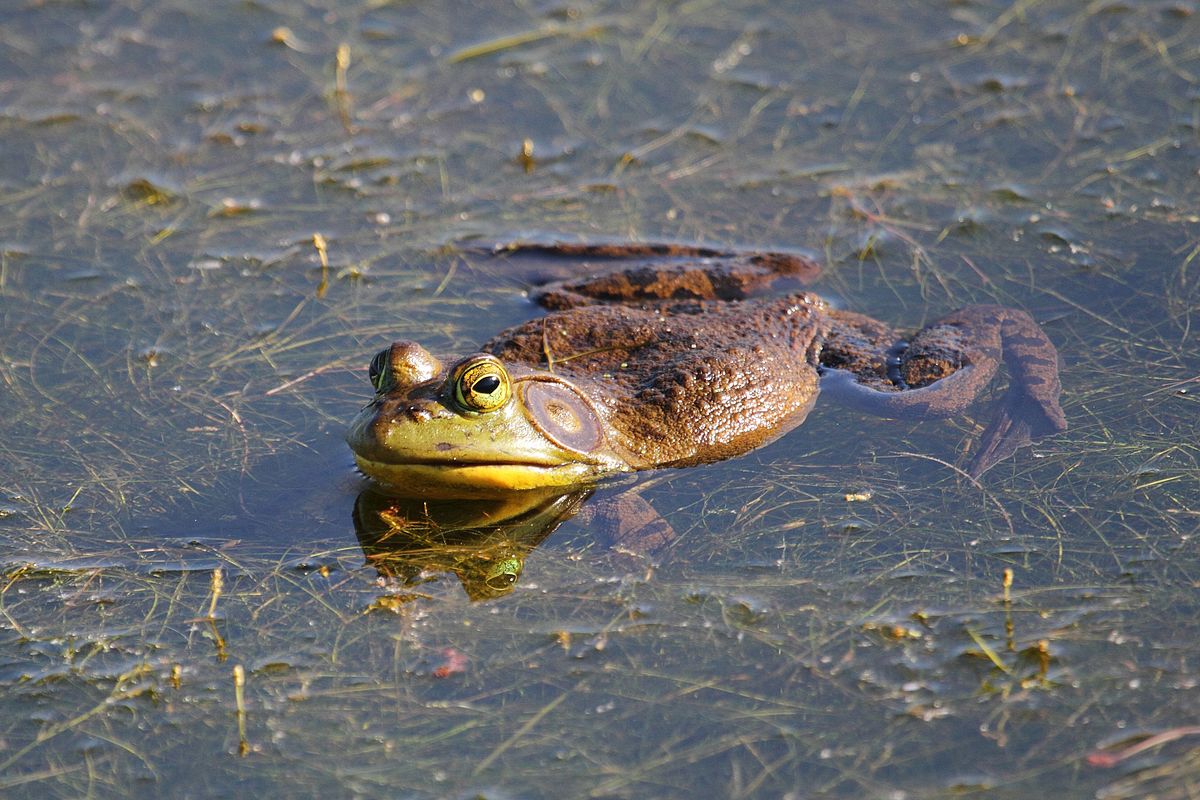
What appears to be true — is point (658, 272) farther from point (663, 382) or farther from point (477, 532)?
point (477, 532)

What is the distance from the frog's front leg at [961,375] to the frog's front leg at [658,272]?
507 millimetres

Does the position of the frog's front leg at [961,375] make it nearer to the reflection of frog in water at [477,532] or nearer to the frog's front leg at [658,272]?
the frog's front leg at [658,272]

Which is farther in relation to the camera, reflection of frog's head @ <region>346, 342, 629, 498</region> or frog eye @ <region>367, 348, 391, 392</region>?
frog eye @ <region>367, 348, 391, 392</region>

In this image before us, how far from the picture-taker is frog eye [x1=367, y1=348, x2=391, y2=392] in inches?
185

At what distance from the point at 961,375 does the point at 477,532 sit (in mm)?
2105

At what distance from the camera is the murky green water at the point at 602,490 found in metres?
3.80

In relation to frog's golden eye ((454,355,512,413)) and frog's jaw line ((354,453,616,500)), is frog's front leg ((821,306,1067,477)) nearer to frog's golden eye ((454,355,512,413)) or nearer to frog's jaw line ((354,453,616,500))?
frog's jaw line ((354,453,616,500))

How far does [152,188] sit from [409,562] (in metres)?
3.20

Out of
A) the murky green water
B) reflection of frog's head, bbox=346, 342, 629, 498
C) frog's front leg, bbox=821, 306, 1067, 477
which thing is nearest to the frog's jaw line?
reflection of frog's head, bbox=346, 342, 629, 498

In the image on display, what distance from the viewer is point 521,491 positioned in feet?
16.1

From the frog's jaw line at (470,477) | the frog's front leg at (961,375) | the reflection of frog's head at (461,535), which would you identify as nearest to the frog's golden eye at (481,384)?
the frog's jaw line at (470,477)

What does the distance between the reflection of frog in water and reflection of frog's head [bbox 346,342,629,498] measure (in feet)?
0.23

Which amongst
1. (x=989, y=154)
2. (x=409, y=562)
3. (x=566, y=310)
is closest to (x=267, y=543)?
(x=409, y=562)

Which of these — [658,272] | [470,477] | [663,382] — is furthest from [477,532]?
[658,272]
